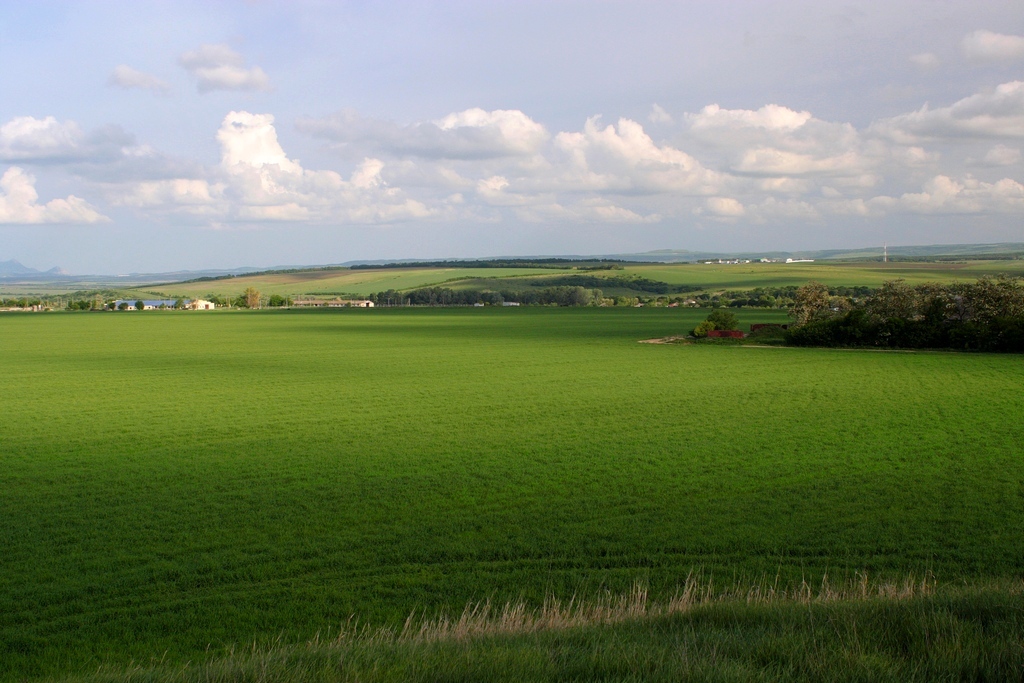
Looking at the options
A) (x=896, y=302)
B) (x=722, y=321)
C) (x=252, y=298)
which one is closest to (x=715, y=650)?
(x=896, y=302)

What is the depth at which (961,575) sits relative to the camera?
10.3 m

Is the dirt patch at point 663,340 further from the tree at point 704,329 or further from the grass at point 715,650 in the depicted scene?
the grass at point 715,650

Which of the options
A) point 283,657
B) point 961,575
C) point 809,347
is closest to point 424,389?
point 961,575

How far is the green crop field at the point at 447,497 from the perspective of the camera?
Result: 981cm

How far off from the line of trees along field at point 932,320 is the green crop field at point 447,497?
53.5 ft

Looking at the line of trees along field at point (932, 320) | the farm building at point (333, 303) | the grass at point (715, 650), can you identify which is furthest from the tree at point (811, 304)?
the farm building at point (333, 303)

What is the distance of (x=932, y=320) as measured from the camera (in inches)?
2004

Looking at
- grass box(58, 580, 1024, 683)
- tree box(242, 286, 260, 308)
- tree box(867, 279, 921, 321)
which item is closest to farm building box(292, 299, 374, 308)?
tree box(242, 286, 260, 308)

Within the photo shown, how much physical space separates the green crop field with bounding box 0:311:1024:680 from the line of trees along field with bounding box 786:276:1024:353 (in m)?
16.3

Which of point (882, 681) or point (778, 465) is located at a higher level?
point (882, 681)

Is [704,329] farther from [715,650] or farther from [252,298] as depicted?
[252,298]

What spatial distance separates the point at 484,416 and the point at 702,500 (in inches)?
464

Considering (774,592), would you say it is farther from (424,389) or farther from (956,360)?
(956,360)

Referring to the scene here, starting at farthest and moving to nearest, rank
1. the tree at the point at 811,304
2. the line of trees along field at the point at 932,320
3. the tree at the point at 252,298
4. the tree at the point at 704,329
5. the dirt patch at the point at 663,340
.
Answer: the tree at the point at 252,298 → the tree at the point at 704,329 → the dirt patch at the point at 663,340 → the tree at the point at 811,304 → the line of trees along field at the point at 932,320
